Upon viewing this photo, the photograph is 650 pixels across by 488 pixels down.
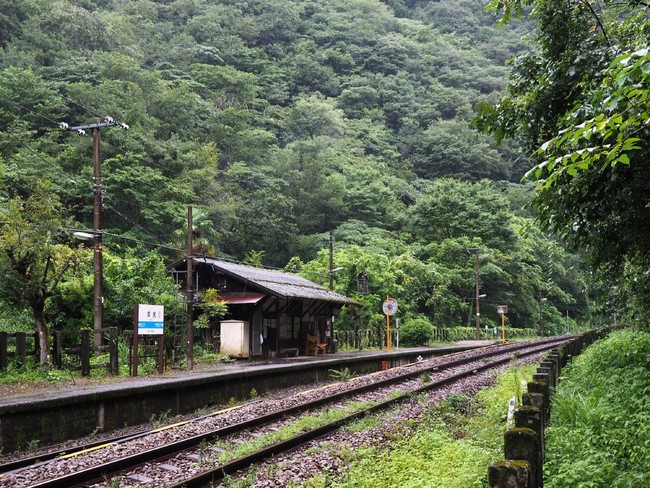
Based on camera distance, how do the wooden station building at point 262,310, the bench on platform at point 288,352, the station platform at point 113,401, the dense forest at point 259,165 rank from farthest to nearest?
the bench on platform at point 288,352
the wooden station building at point 262,310
the dense forest at point 259,165
the station platform at point 113,401

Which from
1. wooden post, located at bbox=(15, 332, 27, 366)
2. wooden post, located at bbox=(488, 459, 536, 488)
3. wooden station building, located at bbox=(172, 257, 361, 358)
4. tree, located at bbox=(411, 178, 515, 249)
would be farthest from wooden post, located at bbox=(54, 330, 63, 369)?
tree, located at bbox=(411, 178, 515, 249)

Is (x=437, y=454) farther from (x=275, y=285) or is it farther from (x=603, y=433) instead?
(x=275, y=285)

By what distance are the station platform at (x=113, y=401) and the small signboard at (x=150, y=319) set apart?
130cm

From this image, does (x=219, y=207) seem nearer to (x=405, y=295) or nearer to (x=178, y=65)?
(x=405, y=295)

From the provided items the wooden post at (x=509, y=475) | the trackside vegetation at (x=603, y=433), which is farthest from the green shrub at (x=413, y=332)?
the wooden post at (x=509, y=475)

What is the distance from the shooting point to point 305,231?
167 ft

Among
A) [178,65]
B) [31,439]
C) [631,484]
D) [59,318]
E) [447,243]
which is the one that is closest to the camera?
[631,484]

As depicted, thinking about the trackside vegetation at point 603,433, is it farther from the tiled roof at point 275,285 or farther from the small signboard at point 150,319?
the tiled roof at point 275,285

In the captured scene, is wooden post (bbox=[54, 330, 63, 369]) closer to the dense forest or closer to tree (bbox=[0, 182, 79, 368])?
tree (bbox=[0, 182, 79, 368])

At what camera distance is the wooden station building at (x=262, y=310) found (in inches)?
893

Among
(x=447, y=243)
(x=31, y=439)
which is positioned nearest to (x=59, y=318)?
(x=31, y=439)

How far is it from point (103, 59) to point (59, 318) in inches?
1207

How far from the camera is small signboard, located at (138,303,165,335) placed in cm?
1565

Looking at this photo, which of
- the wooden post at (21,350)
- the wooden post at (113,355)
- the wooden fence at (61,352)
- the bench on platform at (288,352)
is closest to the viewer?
the wooden fence at (61,352)
